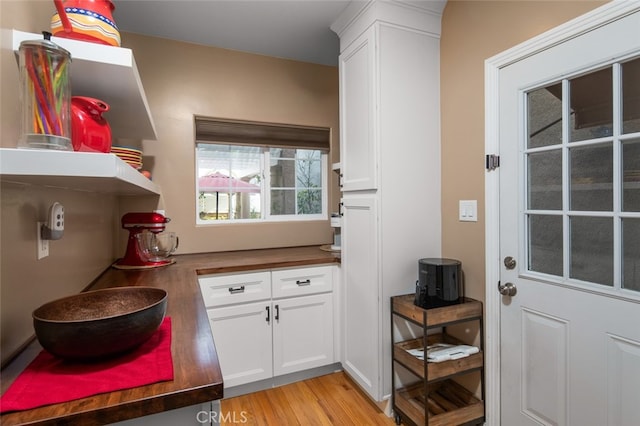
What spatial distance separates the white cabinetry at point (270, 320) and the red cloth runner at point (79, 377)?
125 centimetres

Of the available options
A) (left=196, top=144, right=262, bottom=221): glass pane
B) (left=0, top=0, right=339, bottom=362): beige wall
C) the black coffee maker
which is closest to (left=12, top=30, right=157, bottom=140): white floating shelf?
(left=0, top=0, right=339, bottom=362): beige wall

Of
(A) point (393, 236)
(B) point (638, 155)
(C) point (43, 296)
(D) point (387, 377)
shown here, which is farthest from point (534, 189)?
(C) point (43, 296)

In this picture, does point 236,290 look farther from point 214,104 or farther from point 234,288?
point 214,104

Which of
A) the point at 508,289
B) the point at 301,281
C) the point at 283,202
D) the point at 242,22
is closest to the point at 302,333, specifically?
the point at 301,281

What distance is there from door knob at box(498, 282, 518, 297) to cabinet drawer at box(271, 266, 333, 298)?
114 cm

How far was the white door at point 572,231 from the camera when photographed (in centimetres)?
126

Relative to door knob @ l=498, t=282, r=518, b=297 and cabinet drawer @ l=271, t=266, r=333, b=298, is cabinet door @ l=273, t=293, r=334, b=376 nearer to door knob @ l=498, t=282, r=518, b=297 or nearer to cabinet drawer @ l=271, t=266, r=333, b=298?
cabinet drawer @ l=271, t=266, r=333, b=298

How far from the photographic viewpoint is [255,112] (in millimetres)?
2854

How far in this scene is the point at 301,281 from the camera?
7.74 feet

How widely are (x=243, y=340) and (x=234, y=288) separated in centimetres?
36

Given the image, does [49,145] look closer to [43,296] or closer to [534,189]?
[43,296]

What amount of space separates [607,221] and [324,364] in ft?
6.30

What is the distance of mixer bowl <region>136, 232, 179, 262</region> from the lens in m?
2.22

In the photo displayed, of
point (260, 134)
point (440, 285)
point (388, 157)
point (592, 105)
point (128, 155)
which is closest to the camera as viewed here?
point (592, 105)
